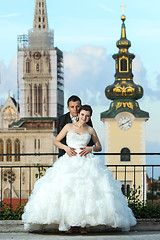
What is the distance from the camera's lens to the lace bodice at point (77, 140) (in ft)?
24.1

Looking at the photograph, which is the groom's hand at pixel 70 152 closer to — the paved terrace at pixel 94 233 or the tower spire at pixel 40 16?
the paved terrace at pixel 94 233

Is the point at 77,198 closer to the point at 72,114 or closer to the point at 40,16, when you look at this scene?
the point at 72,114

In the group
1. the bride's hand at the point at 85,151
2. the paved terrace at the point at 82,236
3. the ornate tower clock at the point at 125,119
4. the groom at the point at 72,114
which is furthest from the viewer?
the ornate tower clock at the point at 125,119

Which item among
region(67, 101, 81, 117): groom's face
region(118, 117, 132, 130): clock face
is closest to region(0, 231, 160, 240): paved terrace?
region(67, 101, 81, 117): groom's face

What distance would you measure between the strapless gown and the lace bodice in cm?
1

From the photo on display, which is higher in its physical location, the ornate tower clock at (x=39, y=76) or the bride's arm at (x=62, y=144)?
the ornate tower clock at (x=39, y=76)

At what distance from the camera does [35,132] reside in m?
81.1

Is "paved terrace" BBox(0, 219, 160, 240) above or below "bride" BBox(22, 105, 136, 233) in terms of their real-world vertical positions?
below

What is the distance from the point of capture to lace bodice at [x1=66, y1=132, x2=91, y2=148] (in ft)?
24.1

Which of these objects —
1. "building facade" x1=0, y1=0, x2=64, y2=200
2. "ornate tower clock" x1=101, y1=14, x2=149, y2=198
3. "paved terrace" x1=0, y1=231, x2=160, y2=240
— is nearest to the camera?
"paved terrace" x1=0, y1=231, x2=160, y2=240

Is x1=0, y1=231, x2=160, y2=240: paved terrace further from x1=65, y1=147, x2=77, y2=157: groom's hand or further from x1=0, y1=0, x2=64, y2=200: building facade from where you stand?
x1=0, y1=0, x2=64, y2=200: building facade

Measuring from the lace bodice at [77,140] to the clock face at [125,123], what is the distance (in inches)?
1903

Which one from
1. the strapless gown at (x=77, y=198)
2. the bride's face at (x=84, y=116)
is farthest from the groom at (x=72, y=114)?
the strapless gown at (x=77, y=198)

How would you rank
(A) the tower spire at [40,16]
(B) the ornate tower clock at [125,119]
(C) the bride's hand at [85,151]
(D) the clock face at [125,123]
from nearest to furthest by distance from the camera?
(C) the bride's hand at [85,151] → (B) the ornate tower clock at [125,119] → (D) the clock face at [125,123] → (A) the tower spire at [40,16]
